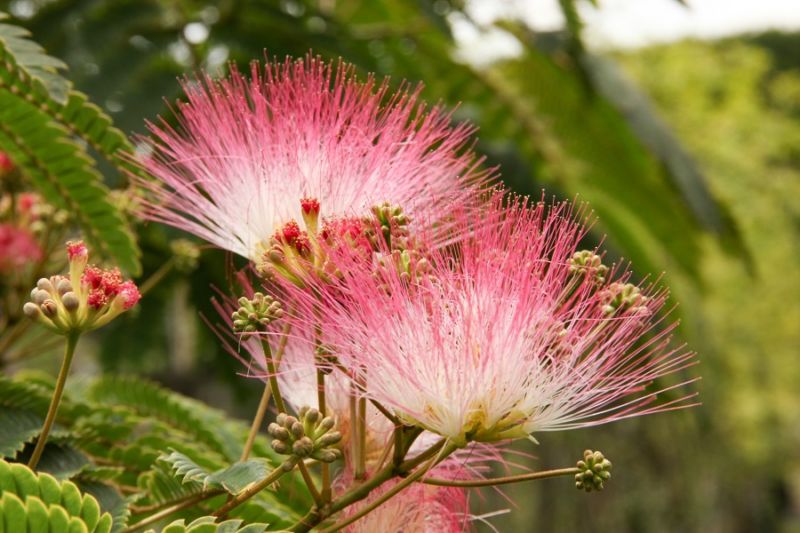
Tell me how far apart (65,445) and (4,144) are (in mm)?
531

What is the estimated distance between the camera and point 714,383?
489 inches


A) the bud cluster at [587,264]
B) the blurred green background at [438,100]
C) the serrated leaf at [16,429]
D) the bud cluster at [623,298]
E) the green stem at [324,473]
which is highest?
the blurred green background at [438,100]

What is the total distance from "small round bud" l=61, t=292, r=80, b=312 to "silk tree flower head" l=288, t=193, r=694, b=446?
10.1 inches

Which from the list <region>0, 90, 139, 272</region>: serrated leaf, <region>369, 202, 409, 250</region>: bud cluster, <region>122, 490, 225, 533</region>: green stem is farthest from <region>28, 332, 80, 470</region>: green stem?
<region>0, 90, 139, 272</region>: serrated leaf

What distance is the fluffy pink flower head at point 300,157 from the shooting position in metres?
1.35

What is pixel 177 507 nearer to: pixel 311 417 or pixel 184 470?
pixel 184 470

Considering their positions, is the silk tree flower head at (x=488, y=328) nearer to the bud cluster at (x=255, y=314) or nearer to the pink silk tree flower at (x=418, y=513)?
the bud cluster at (x=255, y=314)

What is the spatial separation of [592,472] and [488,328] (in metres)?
0.21

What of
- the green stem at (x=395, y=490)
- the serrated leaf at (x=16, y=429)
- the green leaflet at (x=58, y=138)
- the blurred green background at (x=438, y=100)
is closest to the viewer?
the green stem at (x=395, y=490)

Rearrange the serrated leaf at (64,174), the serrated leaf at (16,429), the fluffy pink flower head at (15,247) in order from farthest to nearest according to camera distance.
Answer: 1. the fluffy pink flower head at (15,247)
2. the serrated leaf at (64,174)
3. the serrated leaf at (16,429)

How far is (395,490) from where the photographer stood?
1.05 meters

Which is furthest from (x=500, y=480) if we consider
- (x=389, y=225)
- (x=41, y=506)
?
(x=41, y=506)

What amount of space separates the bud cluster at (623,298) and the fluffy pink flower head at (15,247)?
1280mm

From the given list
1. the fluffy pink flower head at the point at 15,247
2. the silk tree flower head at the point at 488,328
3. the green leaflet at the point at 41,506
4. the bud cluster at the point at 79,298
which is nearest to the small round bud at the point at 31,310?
the bud cluster at the point at 79,298
